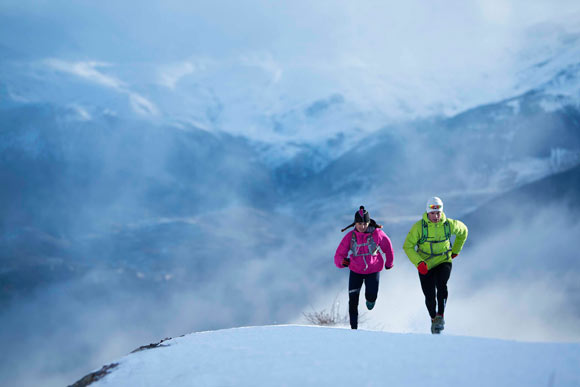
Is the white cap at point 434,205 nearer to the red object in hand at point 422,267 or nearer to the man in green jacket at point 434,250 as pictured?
the man in green jacket at point 434,250

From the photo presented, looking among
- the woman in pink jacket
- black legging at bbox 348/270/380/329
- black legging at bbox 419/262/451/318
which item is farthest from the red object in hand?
black legging at bbox 348/270/380/329

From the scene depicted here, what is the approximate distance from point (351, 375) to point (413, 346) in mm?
981

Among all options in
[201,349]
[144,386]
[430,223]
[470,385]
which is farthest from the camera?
[430,223]

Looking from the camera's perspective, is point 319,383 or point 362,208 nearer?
point 319,383

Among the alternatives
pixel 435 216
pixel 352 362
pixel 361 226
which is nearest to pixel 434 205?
pixel 435 216

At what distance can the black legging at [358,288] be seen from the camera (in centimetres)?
748

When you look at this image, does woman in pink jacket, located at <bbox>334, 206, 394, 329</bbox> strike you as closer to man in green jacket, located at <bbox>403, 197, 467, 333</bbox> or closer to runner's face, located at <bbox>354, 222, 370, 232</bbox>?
runner's face, located at <bbox>354, 222, 370, 232</bbox>

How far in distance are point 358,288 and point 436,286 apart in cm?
126

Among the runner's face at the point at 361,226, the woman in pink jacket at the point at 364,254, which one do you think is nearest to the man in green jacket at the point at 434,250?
the woman in pink jacket at the point at 364,254

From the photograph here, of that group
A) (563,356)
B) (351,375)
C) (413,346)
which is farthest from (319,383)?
(563,356)

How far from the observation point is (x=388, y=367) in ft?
14.1

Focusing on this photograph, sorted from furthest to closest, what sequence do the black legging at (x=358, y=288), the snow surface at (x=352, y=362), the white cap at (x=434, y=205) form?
the black legging at (x=358, y=288), the white cap at (x=434, y=205), the snow surface at (x=352, y=362)

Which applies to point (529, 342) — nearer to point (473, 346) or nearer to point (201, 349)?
point (473, 346)

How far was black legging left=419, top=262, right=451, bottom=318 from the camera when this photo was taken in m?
6.96
